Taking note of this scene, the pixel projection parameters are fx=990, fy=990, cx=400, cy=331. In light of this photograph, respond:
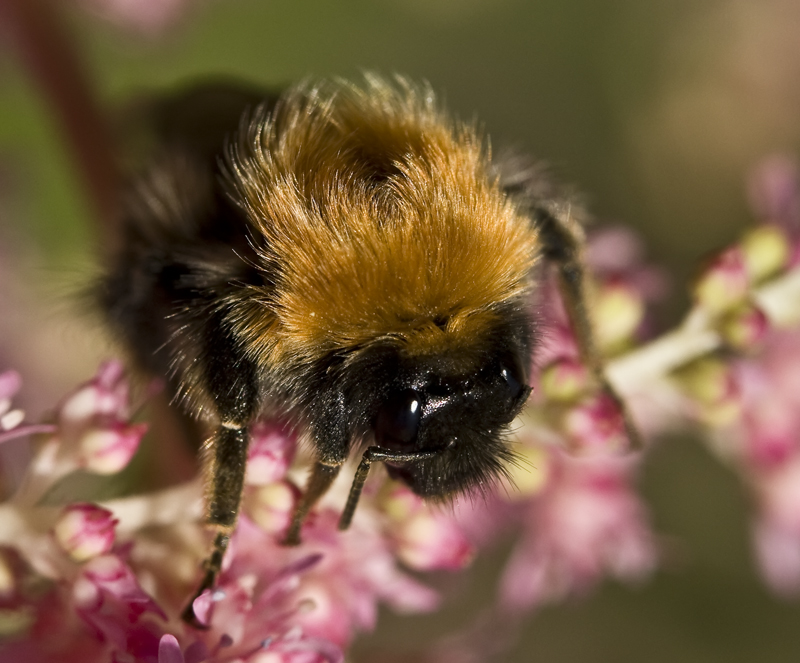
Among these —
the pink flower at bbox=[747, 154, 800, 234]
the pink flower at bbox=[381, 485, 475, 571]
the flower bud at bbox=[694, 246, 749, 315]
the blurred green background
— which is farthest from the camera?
the blurred green background

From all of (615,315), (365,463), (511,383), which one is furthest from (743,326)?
(365,463)

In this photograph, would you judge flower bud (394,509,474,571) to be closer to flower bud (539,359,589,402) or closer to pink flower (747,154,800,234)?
flower bud (539,359,589,402)

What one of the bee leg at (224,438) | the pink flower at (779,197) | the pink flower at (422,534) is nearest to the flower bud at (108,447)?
the bee leg at (224,438)

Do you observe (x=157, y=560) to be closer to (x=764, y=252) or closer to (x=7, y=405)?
(x=7, y=405)

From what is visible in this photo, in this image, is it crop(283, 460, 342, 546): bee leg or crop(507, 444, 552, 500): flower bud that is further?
crop(507, 444, 552, 500): flower bud

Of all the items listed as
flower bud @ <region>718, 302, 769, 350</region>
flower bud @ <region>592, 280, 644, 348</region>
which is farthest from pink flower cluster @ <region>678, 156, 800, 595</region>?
flower bud @ <region>592, 280, 644, 348</region>

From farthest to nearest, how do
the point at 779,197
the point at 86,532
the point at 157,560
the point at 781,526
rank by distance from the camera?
the point at 781,526
the point at 779,197
the point at 157,560
the point at 86,532

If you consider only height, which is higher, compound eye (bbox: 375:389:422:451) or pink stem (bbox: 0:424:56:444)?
compound eye (bbox: 375:389:422:451)
